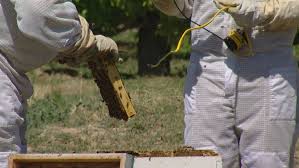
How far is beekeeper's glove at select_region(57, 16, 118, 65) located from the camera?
4.56m

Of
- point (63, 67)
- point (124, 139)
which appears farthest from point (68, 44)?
point (63, 67)

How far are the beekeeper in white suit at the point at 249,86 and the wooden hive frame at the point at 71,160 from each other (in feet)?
3.16

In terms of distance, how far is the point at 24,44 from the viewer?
14.6 ft

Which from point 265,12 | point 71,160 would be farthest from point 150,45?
point 71,160

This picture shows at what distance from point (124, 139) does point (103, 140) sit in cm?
21

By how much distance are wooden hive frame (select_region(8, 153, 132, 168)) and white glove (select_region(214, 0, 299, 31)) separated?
1029mm

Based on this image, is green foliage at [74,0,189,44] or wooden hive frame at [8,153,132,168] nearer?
wooden hive frame at [8,153,132,168]

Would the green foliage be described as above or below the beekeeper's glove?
below

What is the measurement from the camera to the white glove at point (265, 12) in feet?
15.4

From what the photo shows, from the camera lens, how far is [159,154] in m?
Result: 4.28

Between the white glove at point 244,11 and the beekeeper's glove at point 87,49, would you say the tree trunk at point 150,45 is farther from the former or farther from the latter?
the white glove at point 244,11

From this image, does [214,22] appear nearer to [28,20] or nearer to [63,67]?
[28,20]

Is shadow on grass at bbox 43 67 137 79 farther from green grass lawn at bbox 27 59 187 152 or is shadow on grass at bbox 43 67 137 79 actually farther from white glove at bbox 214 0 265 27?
white glove at bbox 214 0 265 27

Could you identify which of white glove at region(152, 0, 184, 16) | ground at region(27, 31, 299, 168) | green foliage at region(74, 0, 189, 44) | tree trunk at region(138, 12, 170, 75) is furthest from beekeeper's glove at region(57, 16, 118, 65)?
tree trunk at region(138, 12, 170, 75)
